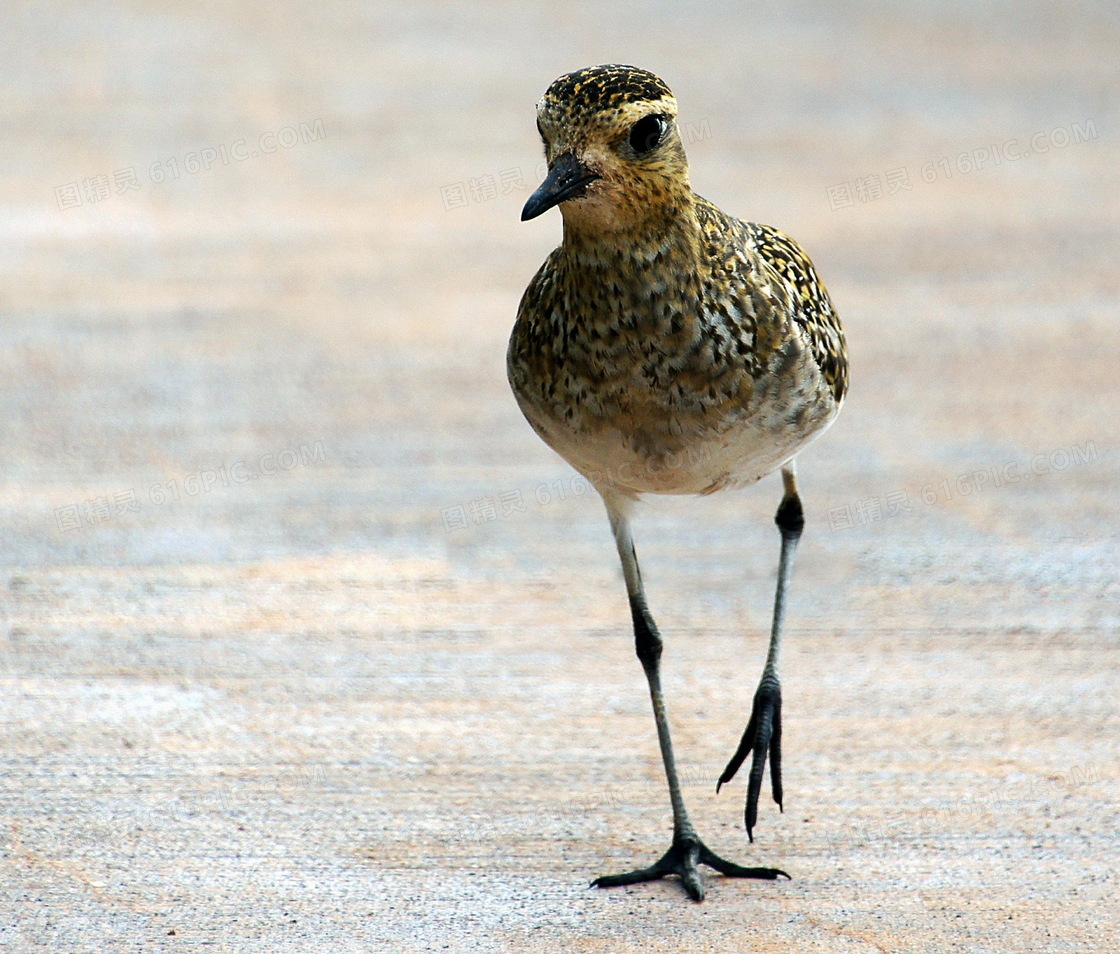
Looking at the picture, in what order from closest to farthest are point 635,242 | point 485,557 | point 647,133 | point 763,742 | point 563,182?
point 563,182 < point 647,133 < point 635,242 < point 763,742 < point 485,557

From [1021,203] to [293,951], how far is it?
9867 millimetres

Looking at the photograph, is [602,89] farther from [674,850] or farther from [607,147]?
[674,850]

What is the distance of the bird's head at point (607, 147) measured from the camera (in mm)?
4414

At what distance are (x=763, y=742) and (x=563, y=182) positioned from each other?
6.90 feet

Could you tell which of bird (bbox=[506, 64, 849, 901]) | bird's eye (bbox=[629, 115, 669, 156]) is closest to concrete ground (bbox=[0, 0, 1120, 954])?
bird (bbox=[506, 64, 849, 901])

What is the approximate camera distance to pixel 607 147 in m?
4.45

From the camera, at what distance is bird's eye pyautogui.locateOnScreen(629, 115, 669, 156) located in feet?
14.7

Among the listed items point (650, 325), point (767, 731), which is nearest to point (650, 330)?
point (650, 325)

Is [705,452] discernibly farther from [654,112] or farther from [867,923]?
[867,923]

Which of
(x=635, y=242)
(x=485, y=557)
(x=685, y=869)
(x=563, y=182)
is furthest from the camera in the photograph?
(x=485, y=557)

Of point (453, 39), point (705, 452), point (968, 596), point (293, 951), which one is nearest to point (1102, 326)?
point (968, 596)

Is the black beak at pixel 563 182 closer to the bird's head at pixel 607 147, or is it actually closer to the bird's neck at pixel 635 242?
the bird's head at pixel 607 147

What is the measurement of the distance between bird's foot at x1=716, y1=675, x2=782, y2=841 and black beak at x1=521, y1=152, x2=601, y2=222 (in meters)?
2.00

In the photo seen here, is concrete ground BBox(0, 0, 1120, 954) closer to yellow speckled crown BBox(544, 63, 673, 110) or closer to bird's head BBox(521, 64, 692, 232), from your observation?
bird's head BBox(521, 64, 692, 232)
